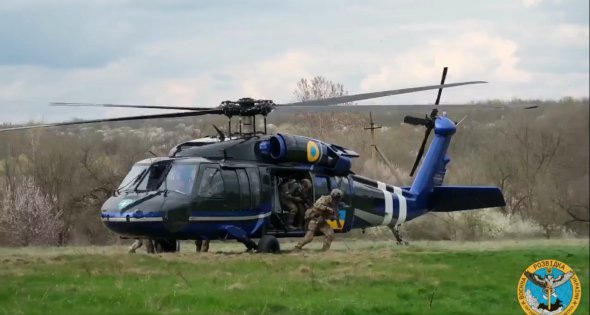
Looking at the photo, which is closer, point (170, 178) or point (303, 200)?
point (170, 178)

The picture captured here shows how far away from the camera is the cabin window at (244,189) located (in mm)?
16750

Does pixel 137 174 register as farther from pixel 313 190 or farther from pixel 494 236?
pixel 494 236

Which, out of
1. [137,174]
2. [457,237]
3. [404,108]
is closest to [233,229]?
[137,174]

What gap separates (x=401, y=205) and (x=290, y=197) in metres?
3.66

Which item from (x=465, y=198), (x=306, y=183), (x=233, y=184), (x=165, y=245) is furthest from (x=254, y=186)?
(x=465, y=198)

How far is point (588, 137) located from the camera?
438 inches

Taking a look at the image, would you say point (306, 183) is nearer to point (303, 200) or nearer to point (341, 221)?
point (303, 200)

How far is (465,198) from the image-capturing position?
20891 millimetres

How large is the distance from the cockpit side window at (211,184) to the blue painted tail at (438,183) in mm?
Result: 6113

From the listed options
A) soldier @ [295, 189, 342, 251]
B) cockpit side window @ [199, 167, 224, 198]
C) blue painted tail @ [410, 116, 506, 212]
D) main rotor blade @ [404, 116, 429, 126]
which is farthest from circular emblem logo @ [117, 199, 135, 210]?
blue painted tail @ [410, 116, 506, 212]

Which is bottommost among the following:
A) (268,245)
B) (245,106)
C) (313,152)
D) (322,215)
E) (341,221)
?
(268,245)

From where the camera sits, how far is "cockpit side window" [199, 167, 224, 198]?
16.2 m

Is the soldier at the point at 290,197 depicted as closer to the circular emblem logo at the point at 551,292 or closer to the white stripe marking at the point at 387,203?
the white stripe marking at the point at 387,203

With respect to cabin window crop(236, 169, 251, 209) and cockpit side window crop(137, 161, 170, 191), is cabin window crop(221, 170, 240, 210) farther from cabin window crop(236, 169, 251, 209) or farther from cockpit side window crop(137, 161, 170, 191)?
cockpit side window crop(137, 161, 170, 191)
